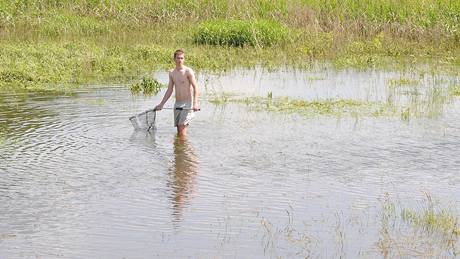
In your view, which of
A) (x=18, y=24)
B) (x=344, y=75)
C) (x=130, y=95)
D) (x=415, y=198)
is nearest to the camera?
(x=415, y=198)

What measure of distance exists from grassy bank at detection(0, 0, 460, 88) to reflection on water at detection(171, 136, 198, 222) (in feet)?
20.7

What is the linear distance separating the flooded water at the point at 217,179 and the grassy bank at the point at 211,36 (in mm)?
3325

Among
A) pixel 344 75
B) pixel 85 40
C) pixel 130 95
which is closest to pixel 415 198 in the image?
pixel 130 95

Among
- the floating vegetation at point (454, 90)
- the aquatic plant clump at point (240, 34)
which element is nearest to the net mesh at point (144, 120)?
the floating vegetation at point (454, 90)

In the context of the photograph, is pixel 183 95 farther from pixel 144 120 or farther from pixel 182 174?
pixel 182 174

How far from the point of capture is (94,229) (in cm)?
917

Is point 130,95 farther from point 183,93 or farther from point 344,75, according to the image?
point 344,75

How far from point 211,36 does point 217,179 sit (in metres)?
14.2

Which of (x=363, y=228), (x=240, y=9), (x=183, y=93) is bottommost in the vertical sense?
(x=363, y=228)

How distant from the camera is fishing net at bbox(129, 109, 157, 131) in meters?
14.2

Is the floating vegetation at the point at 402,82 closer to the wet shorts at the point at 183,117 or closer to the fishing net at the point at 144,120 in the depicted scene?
the wet shorts at the point at 183,117

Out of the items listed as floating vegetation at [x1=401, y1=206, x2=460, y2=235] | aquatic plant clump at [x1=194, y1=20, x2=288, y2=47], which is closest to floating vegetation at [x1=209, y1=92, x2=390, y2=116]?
floating vegetation at [x1=401, y1=206, x2=460, y2=235]

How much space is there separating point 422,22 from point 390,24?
0.89 meters

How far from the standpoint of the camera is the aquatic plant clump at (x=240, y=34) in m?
25.0
